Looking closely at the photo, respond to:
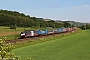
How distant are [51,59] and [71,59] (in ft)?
4.56

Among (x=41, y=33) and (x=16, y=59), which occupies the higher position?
(x=16, y=59)

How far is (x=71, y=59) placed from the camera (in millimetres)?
15672

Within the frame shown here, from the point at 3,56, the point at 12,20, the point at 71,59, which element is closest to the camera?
the point at 3,56

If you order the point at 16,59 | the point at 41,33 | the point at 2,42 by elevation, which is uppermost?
the point at 2,42

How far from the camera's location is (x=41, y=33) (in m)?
56.4

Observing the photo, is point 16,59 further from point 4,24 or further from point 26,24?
point 26,24

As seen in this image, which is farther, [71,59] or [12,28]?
[12,28]

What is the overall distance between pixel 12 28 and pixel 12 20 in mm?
13826

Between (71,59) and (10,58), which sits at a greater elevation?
(10,58)

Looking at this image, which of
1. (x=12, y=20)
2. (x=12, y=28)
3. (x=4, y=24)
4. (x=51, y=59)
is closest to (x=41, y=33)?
(x=12, y=28)

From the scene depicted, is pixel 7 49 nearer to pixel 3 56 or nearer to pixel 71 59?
pixel 3 56

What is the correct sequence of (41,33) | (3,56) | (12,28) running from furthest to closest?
(12,28), (41,33), (3,56)

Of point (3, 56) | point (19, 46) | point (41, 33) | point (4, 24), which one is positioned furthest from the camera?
point (4, 24)

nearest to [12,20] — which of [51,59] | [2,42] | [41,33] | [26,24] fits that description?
[26,24]
